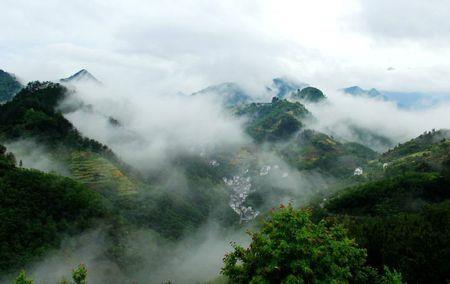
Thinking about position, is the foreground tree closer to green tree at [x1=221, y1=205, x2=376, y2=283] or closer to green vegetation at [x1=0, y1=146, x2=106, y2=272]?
green tree at [x1=221, y1=205, x2=376, y2=283]

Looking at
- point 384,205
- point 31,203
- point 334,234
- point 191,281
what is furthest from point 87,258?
point 334,234

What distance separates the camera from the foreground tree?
3641 centimetres

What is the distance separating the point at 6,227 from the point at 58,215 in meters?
27.4

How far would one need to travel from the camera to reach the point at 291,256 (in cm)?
3712

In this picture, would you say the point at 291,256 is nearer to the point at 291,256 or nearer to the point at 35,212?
the point at 291,256

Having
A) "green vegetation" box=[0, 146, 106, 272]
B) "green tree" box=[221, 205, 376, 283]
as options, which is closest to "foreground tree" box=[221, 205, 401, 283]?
"green tree" box=[221, 205, 376, 283]

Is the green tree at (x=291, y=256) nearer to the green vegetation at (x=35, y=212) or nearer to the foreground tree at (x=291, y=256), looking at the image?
the foreground tree at (x=291, y=256)

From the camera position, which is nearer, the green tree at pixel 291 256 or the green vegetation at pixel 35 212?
the green tree at pixel 291 256

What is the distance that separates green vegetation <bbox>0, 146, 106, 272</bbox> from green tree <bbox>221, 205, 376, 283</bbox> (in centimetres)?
13068

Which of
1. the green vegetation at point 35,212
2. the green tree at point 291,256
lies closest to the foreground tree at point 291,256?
the green tree at point 291,256

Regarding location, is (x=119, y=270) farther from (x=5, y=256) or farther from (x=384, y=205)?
(x=384, y=205)

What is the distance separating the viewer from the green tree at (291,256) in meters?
36.4

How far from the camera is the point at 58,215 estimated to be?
175000 millimetres

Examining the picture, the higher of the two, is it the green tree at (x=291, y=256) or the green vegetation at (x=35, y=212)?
the green vegetation at (x=35, y=212)
